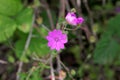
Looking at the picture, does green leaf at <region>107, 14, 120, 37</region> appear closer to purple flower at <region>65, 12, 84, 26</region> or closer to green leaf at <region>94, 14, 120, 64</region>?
green leaf at <region>94, 14, 120, 64</region>

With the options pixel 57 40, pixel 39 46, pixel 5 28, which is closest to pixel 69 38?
pixel 57 40

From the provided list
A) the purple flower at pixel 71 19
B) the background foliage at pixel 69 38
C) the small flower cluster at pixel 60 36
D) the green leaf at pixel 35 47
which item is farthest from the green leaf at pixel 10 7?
the purple flower at pixel 71 19

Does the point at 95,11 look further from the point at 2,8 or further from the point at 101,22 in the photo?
the point at 2,8

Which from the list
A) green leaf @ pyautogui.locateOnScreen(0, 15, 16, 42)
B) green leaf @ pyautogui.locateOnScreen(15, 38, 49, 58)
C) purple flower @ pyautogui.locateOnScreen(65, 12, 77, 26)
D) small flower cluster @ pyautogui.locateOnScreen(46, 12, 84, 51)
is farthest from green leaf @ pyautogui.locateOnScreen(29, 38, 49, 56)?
purple flower @ pyautogui.locateOnScreen(65, 12, 77, 26)

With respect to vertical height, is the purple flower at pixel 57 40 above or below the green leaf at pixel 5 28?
below

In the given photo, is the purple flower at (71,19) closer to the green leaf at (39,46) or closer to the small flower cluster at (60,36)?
the small flower cluster at (60,36)
